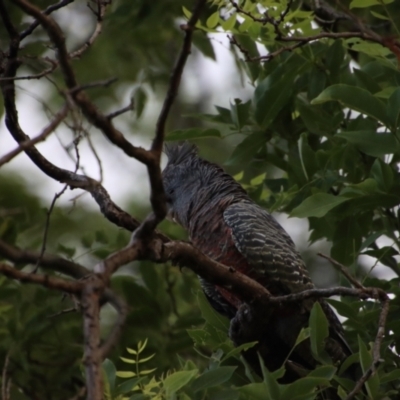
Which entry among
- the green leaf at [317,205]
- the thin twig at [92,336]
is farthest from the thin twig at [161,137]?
the green leaf at [317,205]

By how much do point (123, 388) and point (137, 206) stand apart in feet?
15.2

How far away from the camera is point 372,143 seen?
12.1ft

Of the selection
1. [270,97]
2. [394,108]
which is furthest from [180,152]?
Answer: [394,108]

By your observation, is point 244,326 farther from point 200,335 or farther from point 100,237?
point 100,237

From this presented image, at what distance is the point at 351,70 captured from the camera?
453 centimetres

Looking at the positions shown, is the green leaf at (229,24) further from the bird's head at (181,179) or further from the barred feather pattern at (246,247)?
the bird's head at (181,179)

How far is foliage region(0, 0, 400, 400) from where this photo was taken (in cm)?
325

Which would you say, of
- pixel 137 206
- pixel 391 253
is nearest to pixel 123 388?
pixel 391 253

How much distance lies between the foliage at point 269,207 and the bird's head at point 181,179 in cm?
41

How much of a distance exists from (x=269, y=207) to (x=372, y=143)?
101cm

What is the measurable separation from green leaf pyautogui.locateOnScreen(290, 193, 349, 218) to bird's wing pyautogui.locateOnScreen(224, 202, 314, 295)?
1.46ft

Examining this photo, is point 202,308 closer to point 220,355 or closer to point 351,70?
point 220,355

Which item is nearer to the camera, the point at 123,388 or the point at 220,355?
the point at 123,388

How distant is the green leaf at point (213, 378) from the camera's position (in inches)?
123
